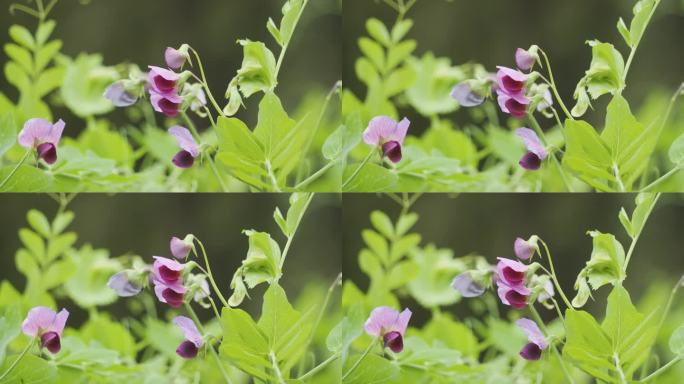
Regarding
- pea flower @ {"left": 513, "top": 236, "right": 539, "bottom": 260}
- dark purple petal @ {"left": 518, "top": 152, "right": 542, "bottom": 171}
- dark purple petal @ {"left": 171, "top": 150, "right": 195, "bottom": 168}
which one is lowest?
pea flower @ {"left": 513, "top": 236, "right": 539, "bottom": 260}

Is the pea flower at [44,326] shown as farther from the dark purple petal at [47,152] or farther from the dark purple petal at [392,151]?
the dark purple petal at [392,151]

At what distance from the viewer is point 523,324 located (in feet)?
7.31

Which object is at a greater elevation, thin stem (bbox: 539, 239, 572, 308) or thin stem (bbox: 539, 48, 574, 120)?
thin stem (bbox: 539, 48, 574, 120)

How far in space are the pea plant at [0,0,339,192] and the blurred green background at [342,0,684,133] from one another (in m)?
0.35

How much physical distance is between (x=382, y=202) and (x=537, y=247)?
13.2 inches

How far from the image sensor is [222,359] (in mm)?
2225

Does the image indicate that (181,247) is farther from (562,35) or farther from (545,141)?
(562,35)

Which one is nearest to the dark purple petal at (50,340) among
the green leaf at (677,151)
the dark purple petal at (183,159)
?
the dark purple petal at (183,159)

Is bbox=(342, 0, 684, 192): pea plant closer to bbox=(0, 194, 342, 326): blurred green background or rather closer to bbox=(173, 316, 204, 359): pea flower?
bbox=(0, 194, 342, 326): blurred green background

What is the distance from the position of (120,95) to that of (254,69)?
28 cm

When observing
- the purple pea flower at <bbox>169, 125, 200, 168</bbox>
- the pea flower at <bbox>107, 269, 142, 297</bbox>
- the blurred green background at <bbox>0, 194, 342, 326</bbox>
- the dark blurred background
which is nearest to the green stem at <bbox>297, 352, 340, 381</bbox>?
the blurred green background at <bbox>0, 194, 342, 326</bbox>

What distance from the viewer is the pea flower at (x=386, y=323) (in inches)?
88.4

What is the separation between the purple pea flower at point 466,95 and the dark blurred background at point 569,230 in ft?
0.65

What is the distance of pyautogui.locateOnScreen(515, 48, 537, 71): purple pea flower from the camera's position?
223 cm
